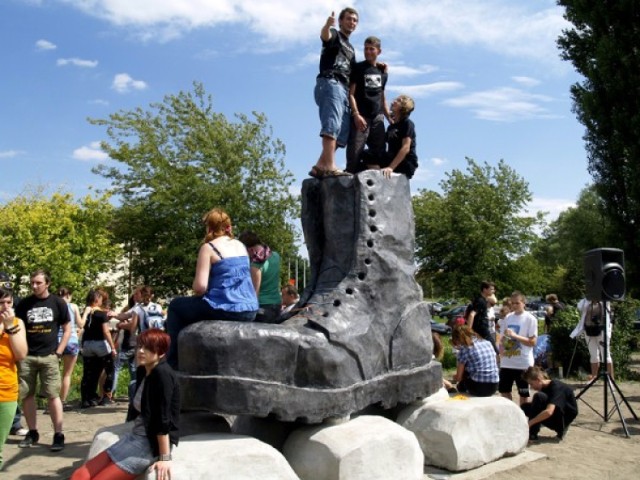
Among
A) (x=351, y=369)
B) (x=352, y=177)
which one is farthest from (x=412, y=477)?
(x=352, y=177)

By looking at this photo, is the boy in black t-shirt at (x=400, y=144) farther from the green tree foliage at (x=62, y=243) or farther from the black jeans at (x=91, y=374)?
the green tree foliage at (x=62, y=243)

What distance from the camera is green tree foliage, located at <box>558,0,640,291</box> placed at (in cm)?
1384

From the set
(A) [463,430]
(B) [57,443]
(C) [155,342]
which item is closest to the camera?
(C) [155,342]

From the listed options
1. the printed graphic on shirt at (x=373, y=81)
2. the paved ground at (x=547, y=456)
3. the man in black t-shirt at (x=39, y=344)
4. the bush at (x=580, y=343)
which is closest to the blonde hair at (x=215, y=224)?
the printed graphic on shirt at (x=373, y=81)

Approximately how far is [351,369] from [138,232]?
681 inches

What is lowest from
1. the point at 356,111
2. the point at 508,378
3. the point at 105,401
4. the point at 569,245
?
the point at 105,401

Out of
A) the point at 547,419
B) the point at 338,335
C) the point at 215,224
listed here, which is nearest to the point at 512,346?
the point at 547,419

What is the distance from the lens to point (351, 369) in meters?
4.76

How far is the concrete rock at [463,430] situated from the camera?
17.1 ft

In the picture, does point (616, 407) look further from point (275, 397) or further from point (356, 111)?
point (275, 397)

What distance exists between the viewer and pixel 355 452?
170 inches

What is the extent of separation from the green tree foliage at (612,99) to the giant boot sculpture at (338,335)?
33.5 feet

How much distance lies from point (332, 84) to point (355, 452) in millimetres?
2928

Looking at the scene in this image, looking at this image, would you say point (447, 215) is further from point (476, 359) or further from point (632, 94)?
point (476, 359)
